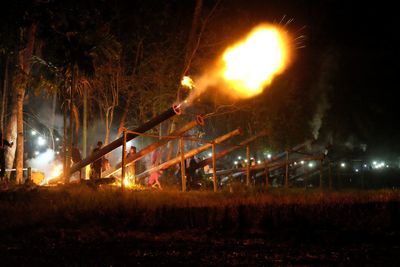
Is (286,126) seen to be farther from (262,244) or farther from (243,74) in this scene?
(262,244)

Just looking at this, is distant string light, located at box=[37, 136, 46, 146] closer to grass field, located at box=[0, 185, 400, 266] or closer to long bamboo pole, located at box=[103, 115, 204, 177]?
long bamboo pole, located at box=[103, 115, 204, 177]

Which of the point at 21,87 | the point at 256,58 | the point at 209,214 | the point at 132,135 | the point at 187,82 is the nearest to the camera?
the point at 209,214

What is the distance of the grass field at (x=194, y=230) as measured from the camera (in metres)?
7.36

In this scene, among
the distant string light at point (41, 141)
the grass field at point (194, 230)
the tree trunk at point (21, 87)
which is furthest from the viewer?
the distant string light at point (41, 141)

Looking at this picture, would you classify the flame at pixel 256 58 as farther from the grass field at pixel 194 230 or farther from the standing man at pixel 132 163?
the grass field at pixel 194 230

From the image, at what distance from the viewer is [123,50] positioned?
22203mm

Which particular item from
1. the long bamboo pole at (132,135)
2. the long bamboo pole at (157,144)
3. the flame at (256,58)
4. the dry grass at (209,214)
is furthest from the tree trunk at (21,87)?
the flame at (256,58)

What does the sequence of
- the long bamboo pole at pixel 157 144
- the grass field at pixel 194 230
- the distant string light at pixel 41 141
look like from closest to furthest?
the grass field at pixel 194 230 < the long bamboo pole at pixel 157 144 < the distant string light at pixel 41 141

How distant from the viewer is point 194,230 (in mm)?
9523

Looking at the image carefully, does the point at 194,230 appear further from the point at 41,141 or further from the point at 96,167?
the point at 41,141

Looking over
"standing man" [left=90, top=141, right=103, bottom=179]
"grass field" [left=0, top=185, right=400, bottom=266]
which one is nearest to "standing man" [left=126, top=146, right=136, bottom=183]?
"standing man" [left=90, top=141, right=103, bottom=179]

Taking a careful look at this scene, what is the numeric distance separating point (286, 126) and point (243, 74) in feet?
24.5

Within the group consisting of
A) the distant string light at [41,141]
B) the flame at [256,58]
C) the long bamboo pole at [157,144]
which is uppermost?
the flame at [256,58]

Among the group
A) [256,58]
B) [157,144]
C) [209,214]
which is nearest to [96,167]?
[157,144]
